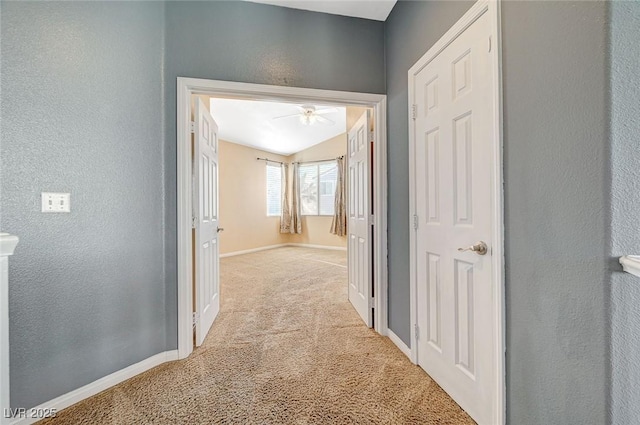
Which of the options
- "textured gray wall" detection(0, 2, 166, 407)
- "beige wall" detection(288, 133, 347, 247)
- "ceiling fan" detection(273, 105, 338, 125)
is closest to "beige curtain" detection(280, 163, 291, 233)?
"beige wall" detection(288, 133, 347, 247)

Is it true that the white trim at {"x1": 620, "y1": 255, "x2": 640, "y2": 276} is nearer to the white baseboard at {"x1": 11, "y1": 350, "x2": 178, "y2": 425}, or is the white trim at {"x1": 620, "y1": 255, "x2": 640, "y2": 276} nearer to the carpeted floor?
the carpeted floor

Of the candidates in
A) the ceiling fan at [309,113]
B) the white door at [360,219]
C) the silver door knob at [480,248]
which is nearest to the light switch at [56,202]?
the white door at [360,219]

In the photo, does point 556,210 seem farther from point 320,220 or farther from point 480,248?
point 320,220

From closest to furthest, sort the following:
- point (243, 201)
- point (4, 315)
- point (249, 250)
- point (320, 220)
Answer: point (4, 315) < point (243, 201) < point (249, 250) < point (320, 220)

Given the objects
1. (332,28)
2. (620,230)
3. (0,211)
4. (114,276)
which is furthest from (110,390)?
(332,28)

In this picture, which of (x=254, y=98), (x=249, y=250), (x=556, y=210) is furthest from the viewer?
(x=249, y=250)

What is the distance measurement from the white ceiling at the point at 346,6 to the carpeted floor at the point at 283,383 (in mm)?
2658

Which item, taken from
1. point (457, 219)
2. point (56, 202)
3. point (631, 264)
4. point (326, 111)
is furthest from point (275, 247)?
point (631, 264)

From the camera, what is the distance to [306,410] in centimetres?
140

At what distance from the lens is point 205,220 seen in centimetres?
219

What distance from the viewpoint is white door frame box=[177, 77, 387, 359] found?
1.88m

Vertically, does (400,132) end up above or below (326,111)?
below

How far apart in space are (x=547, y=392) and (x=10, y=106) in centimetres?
266

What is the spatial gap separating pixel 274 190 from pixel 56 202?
19.7 ft
